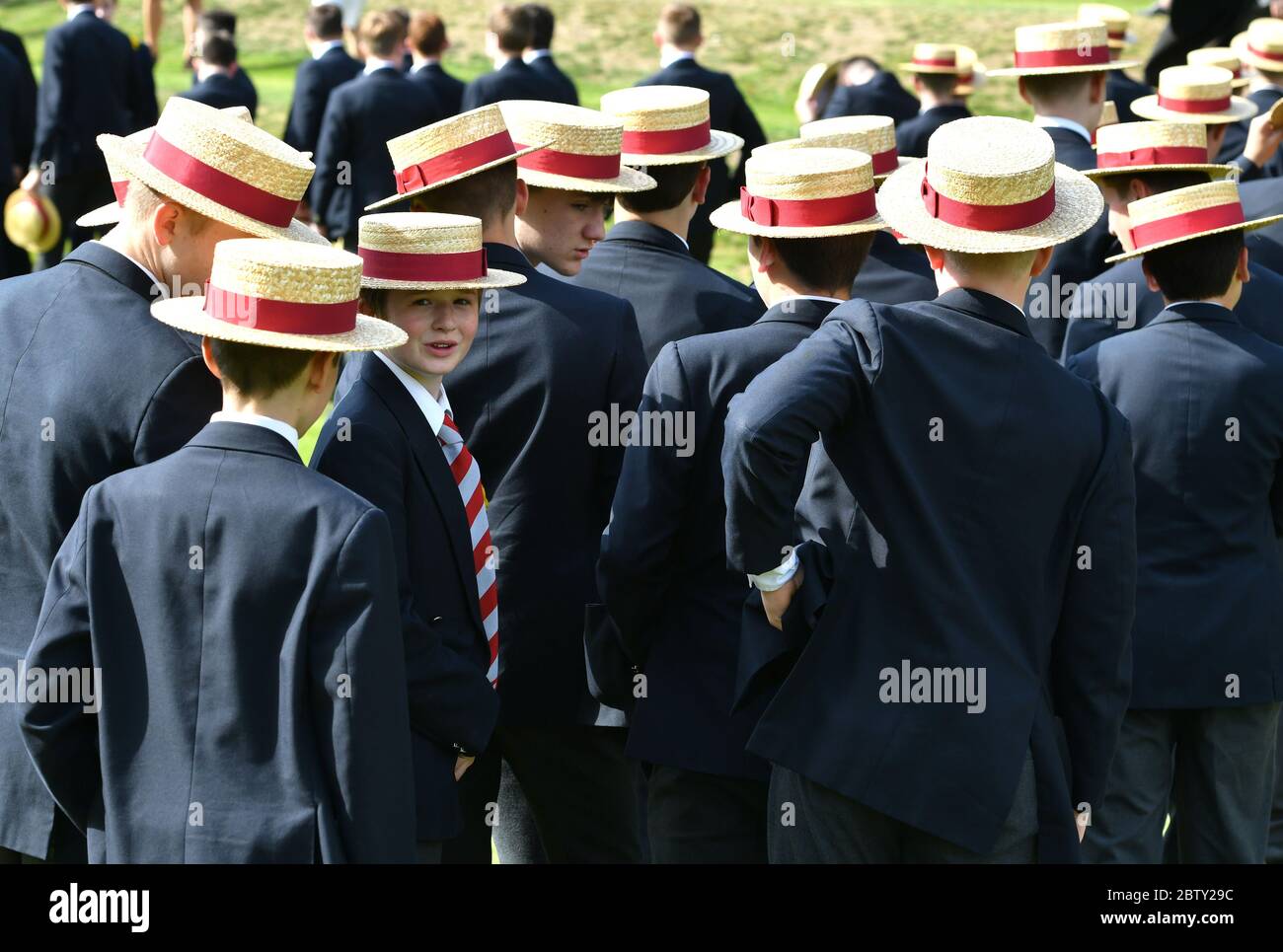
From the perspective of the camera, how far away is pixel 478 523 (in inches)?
152

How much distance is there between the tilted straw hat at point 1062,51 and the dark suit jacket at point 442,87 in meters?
5.00

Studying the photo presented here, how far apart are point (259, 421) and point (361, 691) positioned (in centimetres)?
49

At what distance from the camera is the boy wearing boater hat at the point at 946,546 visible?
11.3 ft

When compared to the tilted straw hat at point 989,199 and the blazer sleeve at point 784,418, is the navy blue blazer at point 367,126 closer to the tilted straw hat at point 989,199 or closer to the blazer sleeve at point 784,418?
the tilted straw hat at point 989,199

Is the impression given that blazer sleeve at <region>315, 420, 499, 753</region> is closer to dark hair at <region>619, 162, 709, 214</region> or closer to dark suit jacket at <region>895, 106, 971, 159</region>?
dark hair at <region>619, 162, 709, 214</region>

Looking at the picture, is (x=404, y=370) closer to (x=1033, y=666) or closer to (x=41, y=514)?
(x=41, y=514)

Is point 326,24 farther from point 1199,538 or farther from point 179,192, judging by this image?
point 179,192

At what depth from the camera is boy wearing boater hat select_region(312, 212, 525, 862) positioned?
356 cm

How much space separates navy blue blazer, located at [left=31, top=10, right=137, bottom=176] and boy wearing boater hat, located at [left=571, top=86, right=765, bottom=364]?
6488mm

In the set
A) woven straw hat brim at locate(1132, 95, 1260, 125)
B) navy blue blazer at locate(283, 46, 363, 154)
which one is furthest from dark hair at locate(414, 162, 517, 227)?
navy blue blazer at locate(283, 46, 363, 154)

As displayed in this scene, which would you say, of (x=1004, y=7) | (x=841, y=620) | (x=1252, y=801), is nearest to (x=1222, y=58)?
(x=1252, y=801)

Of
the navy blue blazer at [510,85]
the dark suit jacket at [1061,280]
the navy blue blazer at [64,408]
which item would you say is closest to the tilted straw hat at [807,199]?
the navy blue blazer at [64,408]

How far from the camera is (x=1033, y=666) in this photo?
356 cm

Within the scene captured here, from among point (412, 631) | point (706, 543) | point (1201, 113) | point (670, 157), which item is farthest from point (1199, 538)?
point (1201, 113)
